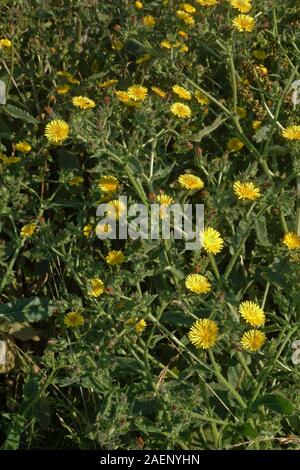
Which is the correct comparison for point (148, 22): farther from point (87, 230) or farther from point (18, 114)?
point (87, 230)

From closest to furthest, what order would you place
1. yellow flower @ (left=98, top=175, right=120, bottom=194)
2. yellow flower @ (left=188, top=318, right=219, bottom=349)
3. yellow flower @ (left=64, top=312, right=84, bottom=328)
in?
yellow flower @ (left=188, top=318, right=219, bottom=349) < yellow flower @ (left=64, top=312, right=84, bottom=328) < yellow flower @ (left=98, top=175, right=120, bottom=194)

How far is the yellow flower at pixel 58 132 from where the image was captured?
229 centimetres

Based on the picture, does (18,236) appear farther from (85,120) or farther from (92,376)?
(92,376)

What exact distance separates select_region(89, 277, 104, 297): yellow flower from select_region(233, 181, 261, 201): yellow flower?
19.9 inches

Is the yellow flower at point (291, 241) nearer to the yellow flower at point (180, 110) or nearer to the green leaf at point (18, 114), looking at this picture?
the yellow flower at point (180, 110)

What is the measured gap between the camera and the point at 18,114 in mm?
2584

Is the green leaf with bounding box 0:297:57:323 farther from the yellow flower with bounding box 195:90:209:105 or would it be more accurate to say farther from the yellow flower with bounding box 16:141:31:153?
the yellow flower with bounding box 195:90:209:105

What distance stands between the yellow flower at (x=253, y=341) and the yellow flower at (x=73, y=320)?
502mm

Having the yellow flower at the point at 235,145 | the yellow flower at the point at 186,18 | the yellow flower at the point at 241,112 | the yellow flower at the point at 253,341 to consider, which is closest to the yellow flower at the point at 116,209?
the yellow flower at the point at 253,341

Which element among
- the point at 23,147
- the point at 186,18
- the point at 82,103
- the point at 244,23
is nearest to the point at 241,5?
the point at 244,23

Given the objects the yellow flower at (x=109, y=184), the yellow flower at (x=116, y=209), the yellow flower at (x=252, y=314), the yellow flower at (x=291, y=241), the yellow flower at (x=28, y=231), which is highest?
the yellow flower at (x=109, y=184)

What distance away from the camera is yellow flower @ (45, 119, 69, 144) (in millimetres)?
2291

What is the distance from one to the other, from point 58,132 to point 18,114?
35cm

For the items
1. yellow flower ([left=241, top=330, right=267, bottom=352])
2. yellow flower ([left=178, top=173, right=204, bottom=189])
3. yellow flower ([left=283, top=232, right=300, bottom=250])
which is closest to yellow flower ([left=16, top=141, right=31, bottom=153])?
yellow flower ([left=178, top=173, right=204, bottom=189])
